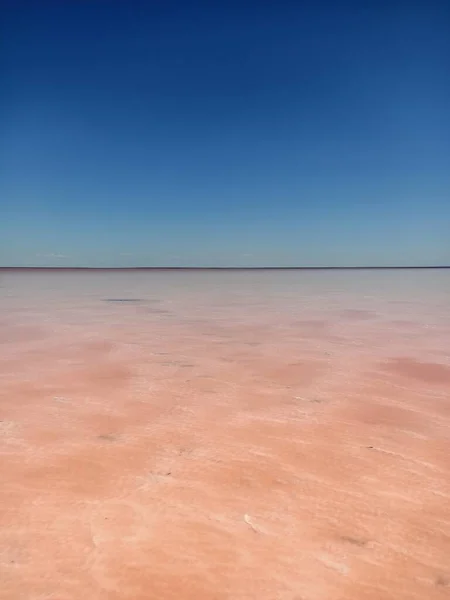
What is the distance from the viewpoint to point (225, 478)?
1.90 metres

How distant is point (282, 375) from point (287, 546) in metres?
2.23

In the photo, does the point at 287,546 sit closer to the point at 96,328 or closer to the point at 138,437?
the point at 138,437

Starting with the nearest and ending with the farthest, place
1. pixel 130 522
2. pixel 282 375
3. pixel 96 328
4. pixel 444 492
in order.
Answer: pixel 130 522, pixel 444 492, pixel 282 375, pixel 96 328

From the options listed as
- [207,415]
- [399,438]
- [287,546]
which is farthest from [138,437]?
[399,438]

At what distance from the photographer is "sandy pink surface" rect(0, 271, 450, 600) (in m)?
1.32

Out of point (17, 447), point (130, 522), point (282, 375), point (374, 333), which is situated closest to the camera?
point (130, 522)

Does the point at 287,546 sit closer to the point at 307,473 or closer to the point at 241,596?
the point at 241,596

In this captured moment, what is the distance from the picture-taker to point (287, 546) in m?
1.44

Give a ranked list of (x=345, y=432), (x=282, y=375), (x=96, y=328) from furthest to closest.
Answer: (x=96, y=328)
(x=282, y=375)
(x=345, y=432)

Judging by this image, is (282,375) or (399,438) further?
(282,375)

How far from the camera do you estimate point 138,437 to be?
2.32m

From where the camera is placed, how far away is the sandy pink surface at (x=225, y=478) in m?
1.32

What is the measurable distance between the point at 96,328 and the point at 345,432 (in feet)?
15.3

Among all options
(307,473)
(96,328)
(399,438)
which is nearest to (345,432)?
(399,438)
